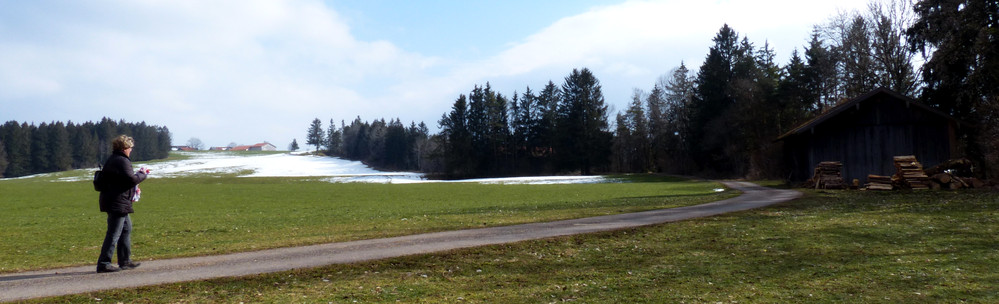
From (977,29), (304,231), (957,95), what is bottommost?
(304,231)

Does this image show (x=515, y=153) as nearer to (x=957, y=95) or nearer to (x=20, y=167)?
(x=957, y=95)

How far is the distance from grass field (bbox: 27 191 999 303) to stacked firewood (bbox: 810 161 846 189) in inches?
693

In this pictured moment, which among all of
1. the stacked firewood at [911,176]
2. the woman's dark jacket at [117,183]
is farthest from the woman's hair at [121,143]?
the stacked firewood at [911,176]

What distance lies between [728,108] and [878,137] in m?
33.6

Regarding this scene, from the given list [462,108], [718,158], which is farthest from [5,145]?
[718,158]

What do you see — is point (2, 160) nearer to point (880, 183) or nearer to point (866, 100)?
point (866, 100)

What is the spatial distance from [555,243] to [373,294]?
5.15 metres

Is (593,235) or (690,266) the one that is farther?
(593,235)

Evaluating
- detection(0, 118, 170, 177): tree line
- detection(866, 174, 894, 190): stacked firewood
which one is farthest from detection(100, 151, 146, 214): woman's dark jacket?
detection(0, 118, 170, 177): tree line

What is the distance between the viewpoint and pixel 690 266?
9.25m

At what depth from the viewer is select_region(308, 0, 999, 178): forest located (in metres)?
28.0

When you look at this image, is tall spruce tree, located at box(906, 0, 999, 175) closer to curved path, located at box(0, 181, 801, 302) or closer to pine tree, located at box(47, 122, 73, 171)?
curved path, located at box(0, 181, 801, 302)

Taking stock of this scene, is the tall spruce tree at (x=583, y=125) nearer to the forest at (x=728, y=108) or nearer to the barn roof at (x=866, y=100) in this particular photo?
the forest at (x=728, y=108)

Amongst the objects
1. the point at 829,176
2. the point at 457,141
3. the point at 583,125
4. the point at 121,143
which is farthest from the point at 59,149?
the point at 829,176
